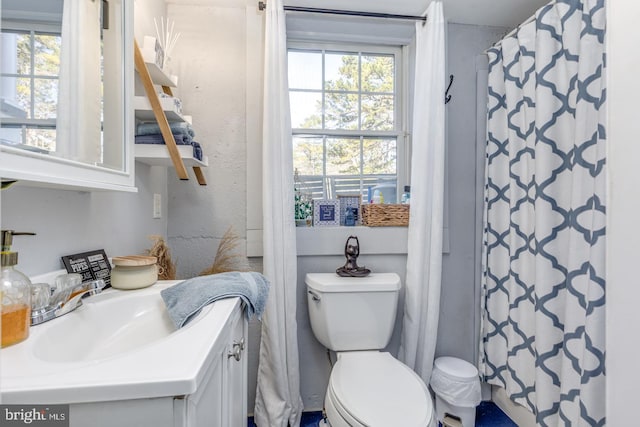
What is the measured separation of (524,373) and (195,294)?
1574 millimetres

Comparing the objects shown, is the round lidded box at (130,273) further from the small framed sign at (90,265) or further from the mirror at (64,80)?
the mirror at (64,80)

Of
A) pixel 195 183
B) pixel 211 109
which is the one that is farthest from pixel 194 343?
pixel 211 109

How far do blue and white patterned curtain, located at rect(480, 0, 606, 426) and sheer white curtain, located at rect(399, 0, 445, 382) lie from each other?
1.06ft

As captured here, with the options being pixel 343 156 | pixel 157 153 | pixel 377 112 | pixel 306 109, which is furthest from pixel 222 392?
pixel 377 112

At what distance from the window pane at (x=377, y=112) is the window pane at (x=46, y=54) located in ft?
4.97

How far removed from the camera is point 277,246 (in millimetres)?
1610

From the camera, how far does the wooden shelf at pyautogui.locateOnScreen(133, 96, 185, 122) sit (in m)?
1.22

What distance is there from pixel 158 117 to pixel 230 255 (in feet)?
2.59

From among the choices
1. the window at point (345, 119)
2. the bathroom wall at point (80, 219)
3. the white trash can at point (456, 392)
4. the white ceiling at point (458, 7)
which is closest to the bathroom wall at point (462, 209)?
the white ceiling at point (458, 7)

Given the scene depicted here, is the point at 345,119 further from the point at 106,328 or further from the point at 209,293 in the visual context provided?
the point at 106,328

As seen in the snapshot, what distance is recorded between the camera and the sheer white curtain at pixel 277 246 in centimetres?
159

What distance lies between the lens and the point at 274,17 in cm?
159

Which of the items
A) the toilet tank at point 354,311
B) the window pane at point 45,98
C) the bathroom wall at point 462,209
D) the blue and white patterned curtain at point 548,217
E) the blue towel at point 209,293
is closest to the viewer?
the window pane at point 45,98

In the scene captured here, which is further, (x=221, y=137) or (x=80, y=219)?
(x=221, y=137)
